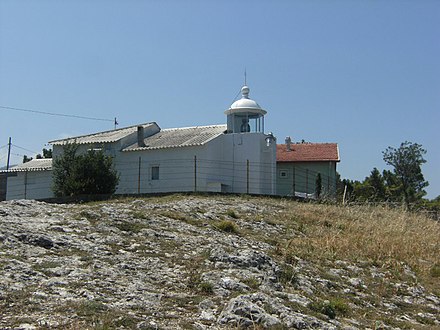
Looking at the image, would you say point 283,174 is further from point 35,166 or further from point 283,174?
point 35,166

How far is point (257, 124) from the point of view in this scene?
3394 centimetres

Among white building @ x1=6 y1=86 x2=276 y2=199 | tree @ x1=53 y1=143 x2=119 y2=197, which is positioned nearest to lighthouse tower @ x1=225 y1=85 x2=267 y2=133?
white building @ x1=6 y1=86 x2=276 y2=199

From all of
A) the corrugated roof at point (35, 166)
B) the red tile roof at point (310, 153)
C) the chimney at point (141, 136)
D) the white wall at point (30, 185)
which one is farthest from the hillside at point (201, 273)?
the corrugated roof at point (35, 166)

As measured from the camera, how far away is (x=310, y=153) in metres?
41.5

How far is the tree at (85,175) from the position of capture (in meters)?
27.7

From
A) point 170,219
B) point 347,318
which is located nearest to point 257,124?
point 170,219

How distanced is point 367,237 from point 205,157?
52.5 feet

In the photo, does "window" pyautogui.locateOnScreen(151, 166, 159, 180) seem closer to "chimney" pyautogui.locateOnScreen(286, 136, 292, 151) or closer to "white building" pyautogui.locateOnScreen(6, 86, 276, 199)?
"white building" pyautogui.locateOnScreen(6, 86, 276, 199)

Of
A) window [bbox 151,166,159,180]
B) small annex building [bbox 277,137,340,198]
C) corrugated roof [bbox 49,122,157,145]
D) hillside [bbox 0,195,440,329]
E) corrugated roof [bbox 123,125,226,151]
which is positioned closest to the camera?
hillside [bbox 0,195,440,329]

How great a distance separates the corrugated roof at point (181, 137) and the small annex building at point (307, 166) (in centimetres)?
748

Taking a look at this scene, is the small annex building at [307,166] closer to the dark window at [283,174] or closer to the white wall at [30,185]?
the dark window at [283,174]

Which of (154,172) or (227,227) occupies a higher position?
(154,172)

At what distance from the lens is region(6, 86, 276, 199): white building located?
103 feet

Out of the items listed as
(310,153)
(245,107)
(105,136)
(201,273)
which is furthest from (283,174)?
(201,273)
